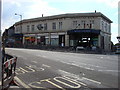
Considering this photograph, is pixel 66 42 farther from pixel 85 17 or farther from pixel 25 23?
pixel 25 23

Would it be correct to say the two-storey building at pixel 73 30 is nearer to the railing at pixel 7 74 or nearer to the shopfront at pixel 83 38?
the shopfront at pixel 83 38

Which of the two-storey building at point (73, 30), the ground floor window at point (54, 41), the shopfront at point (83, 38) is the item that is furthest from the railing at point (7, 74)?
the ground floor window at point (54, 41)

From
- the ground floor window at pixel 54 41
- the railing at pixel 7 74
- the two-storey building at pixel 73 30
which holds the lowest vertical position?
the railing at pixel 7 74

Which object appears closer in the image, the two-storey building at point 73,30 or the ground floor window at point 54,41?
the two-storey building at point 73,30

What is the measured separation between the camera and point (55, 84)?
23.9 ft

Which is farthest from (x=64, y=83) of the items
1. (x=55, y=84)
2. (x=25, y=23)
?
(x=25, y=23)

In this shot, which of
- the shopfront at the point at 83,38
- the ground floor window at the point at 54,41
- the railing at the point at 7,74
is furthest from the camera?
the ground floor window at the point at 54,41

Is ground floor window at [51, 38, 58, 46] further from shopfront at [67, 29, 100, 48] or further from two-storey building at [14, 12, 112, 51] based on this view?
shopfront at [67, 29, 100, 48]

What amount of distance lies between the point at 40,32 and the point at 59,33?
7586 millimetres

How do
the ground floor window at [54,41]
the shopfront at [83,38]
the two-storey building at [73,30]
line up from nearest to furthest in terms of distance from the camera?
the shopfront at [83,38] → the two-storey building at [73,30] → the ground floor window at [54,41]

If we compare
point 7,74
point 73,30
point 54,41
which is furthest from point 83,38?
point 7,74

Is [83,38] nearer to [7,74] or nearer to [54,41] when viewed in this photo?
[54,41]

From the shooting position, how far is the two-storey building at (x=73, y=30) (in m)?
42.0

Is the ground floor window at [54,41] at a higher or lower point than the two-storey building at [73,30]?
lower
